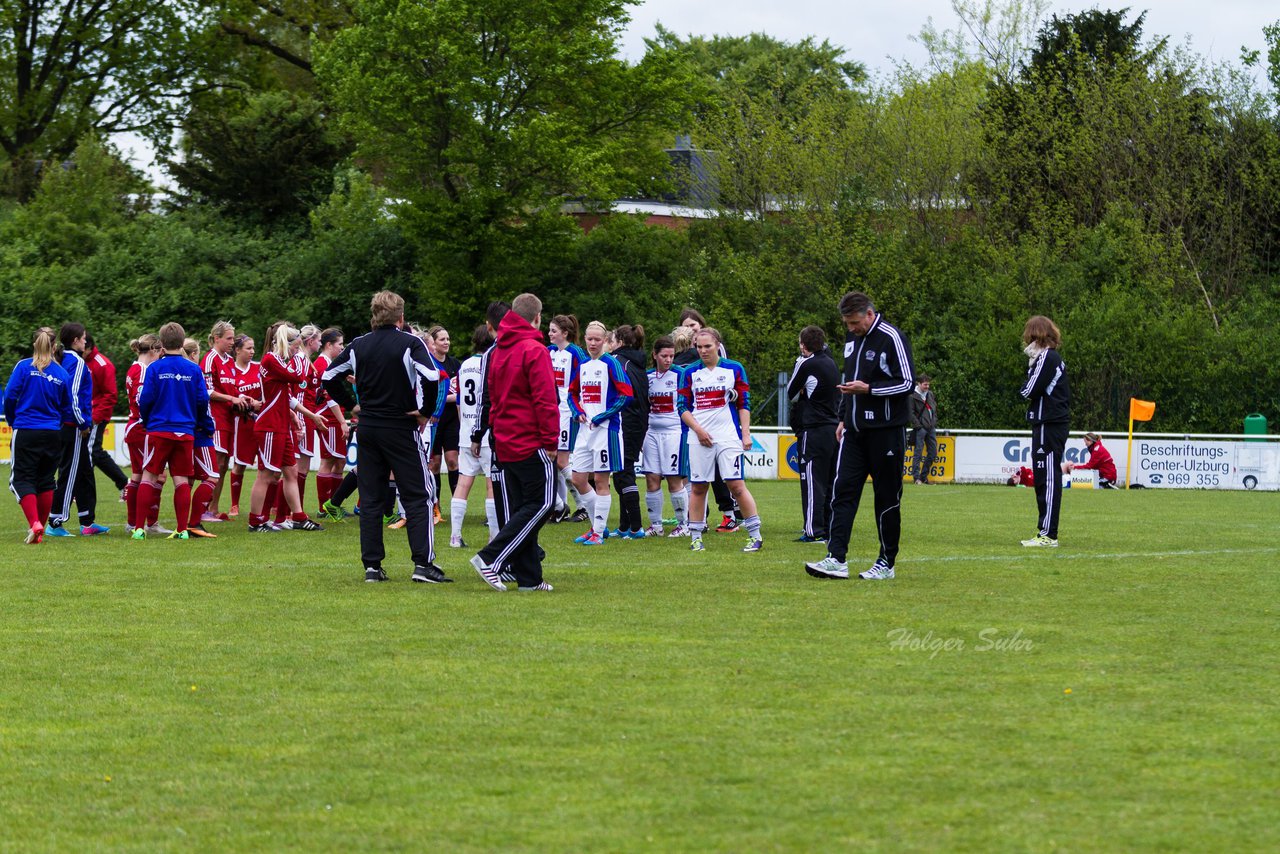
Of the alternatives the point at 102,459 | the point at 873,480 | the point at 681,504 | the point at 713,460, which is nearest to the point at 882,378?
the point at 873,480

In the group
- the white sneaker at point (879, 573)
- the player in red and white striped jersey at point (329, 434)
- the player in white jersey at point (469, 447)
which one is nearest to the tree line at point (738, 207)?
the player in red and white striped jersey at point (329, 434)

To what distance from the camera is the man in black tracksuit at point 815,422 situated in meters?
13.3

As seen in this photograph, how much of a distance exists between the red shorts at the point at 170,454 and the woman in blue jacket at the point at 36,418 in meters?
0.81

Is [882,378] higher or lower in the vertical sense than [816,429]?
higher

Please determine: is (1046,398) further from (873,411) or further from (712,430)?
(873,411)

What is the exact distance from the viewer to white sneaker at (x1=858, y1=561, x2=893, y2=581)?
11.0 meters

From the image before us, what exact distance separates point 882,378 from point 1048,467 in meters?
3.41

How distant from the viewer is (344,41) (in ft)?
130

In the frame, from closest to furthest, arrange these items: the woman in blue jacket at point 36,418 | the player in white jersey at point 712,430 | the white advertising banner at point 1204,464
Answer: the player in white jersey at point 712,430
the woman in blue jacket at point 36,418
the white advertising banner at point 1204,464

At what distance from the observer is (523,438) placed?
33.9 ft

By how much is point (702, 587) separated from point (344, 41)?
3198cm

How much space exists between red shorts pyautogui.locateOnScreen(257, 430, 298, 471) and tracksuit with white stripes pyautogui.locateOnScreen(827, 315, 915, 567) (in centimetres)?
655

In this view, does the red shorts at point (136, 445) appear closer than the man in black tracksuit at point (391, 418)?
No

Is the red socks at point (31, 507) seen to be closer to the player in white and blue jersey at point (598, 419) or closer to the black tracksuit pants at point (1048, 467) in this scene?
the player in white and blue jersey at point (598, 419)
